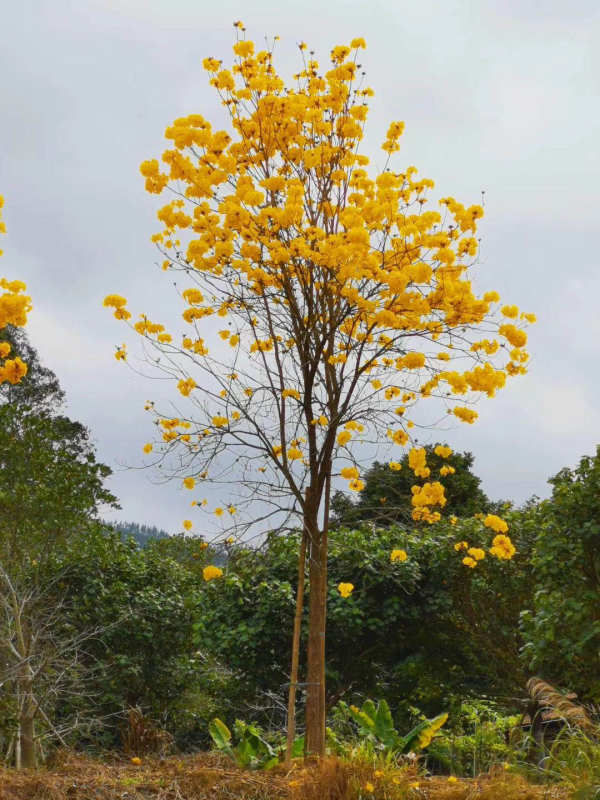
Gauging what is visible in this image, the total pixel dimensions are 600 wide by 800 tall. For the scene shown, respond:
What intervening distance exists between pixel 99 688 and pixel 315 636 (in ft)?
16.5

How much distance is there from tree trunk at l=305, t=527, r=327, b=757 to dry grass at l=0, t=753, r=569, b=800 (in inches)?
7.4

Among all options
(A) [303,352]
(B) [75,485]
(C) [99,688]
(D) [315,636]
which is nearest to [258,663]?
(C) [99,688]

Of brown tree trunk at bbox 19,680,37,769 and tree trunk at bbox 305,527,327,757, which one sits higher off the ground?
tree trunk at bbox 305,527,327,757

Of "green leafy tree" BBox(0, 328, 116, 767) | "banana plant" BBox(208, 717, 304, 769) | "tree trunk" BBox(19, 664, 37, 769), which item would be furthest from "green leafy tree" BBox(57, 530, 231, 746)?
"banana plant" BBox(208, 717, 304, 769)

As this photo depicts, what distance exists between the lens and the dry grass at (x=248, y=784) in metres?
4.85

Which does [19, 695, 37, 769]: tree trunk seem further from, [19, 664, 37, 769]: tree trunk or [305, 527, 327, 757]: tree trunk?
[305, 527, 327, 757]: tree trunk

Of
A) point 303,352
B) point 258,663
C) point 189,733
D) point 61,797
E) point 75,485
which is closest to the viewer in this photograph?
point 61,797

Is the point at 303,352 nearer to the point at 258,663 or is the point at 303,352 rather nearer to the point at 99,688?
the point at 258,663

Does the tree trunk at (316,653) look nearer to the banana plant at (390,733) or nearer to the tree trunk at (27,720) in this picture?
the banana plant at (390,733)

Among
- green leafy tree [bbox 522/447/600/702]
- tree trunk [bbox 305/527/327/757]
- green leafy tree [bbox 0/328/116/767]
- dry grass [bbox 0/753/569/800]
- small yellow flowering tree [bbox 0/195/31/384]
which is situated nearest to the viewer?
small yellow flowering tree [bbox 0/195/31/384]

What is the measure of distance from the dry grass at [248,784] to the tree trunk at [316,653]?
0.19m

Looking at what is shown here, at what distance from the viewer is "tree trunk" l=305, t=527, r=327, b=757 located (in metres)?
5.37

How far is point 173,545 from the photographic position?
49.6ft

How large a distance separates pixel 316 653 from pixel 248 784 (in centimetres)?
86
